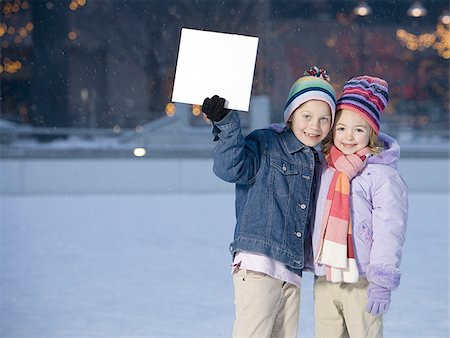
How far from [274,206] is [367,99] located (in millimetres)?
463

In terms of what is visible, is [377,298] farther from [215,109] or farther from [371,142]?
[215,109]

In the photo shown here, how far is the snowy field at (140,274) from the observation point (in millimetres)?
4445

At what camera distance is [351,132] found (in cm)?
278

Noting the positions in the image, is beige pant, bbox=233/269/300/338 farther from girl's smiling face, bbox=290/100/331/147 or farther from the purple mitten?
girl's smiling face, bbox=290/100/331/147

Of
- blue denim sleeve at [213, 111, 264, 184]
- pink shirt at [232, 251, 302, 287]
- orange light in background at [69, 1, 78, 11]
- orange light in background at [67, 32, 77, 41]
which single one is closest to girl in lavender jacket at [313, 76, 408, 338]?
pink shirt at [232, 251, 302, 287]

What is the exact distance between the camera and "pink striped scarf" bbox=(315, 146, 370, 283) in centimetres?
273

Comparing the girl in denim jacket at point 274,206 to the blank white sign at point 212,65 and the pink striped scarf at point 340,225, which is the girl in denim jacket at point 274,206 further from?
the blank white sign at point 212,65

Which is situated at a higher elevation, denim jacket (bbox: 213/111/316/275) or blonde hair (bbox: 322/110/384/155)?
blonde hair (bbox: 322/110/384/155)

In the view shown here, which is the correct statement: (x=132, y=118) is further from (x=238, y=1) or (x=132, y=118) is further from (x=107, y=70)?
(x=238, y=1)

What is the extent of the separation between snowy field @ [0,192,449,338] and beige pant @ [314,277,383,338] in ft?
4.33

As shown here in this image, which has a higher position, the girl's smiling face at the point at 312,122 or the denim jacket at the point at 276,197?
the girl's smiling face at the point at 312,122

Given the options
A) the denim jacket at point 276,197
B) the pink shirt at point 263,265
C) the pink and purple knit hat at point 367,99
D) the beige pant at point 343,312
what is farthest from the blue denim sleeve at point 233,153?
the beige pant at point 343,312

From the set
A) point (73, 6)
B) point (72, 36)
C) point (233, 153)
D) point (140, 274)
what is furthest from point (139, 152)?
point (233, 153)

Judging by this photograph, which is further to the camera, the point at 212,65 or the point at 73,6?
the point at 73,6
